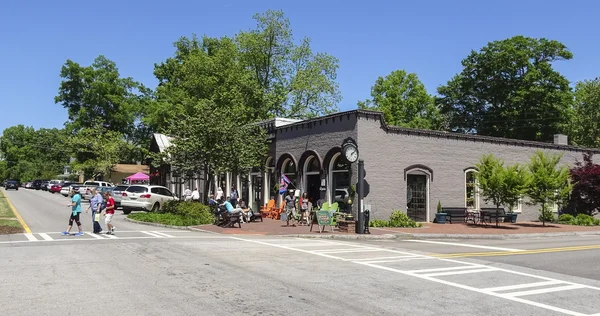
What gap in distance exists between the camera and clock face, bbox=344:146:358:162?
21375 mm

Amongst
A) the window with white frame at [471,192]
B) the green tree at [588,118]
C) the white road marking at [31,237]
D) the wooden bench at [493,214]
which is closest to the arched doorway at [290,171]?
the window with white frame at [471,192]

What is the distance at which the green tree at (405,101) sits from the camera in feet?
189

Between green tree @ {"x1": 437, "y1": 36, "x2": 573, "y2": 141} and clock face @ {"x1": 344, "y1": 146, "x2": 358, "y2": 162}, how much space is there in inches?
1371

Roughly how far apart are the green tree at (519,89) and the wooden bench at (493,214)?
27.4 meters

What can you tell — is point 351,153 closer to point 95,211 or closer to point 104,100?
point 95,211

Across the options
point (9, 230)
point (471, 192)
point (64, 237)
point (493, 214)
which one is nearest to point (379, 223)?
point (493, 214)

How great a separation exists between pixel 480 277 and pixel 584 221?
21.7 metres

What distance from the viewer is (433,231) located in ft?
68.4

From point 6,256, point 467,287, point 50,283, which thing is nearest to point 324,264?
point 467,287

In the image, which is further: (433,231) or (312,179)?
(312,179)

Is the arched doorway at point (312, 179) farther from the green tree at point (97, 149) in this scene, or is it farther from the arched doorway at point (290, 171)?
the green tree at point (97, 149)

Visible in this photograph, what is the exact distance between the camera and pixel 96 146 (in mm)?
55500

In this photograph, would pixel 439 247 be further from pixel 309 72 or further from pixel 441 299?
pixel 309 72

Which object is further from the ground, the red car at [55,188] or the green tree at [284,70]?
the green tree at [284,70]
